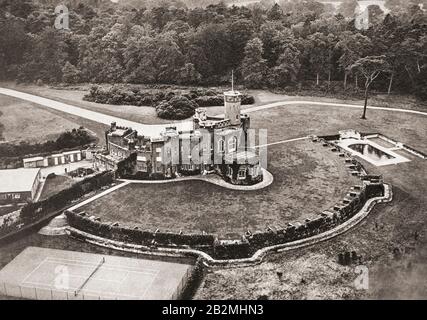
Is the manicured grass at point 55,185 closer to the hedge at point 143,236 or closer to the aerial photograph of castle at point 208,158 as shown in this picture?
the aerial photograph of castle at point 208,158

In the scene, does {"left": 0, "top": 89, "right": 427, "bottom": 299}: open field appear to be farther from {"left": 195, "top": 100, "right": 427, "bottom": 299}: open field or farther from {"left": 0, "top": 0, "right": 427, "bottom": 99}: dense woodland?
{"left": 0, "top": 0, "right": 427, "bottom": 99}: dense woodland

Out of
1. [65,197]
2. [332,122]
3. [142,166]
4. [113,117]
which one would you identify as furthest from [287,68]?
[65,197]

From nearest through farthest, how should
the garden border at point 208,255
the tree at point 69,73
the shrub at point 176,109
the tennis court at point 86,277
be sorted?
the tennis court at point 86,277, the garden border at point 208,255, the shrub at point 176,109, the tree at point 69,73

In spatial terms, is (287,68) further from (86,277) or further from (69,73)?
(86,277)

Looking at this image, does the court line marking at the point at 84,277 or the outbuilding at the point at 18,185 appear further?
the outbuilding at the point at 18,185

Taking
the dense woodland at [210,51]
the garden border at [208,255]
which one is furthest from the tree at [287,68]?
the garden border at [208,255]
